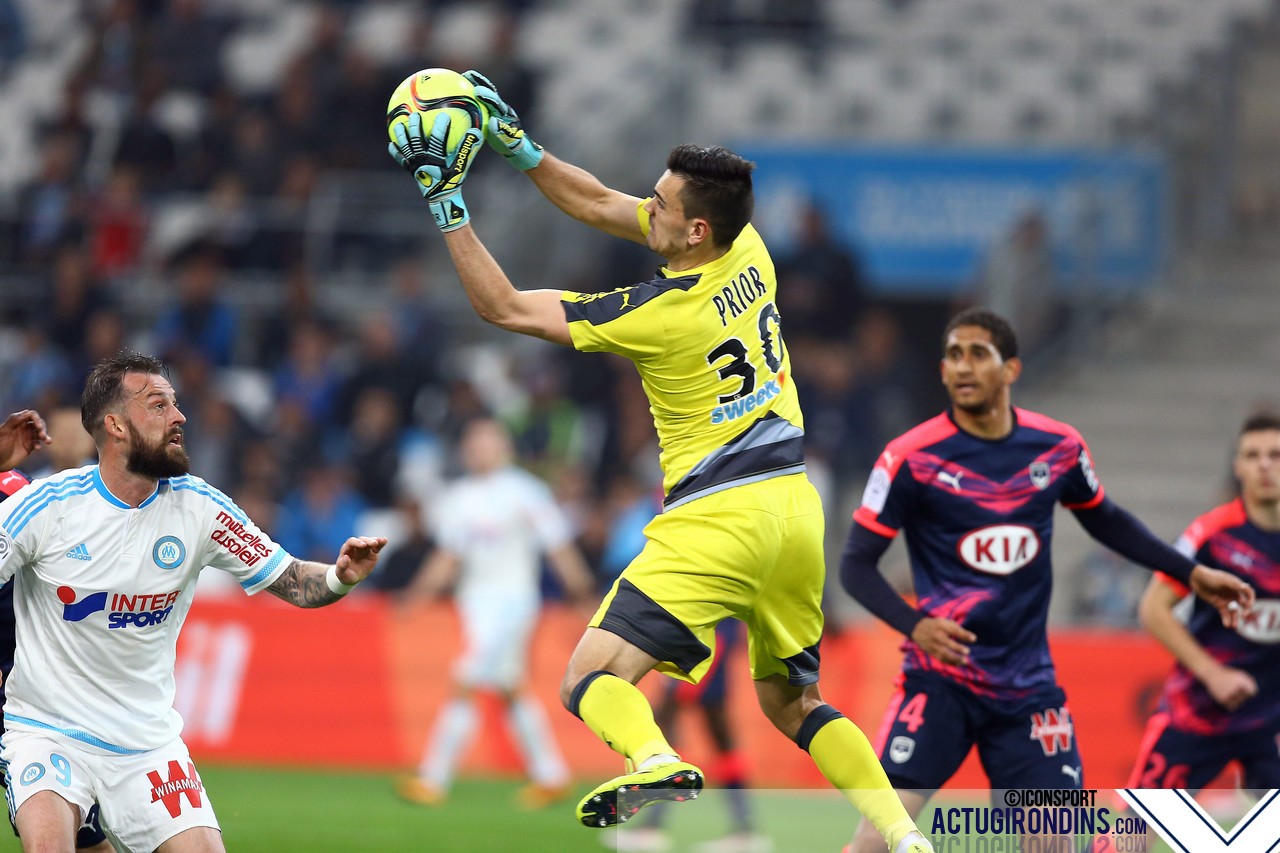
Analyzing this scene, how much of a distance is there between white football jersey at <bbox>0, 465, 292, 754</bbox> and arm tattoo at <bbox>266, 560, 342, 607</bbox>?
0.34 m

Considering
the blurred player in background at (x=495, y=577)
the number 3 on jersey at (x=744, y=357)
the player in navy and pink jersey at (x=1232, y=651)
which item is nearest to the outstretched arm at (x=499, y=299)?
the number 3 on jersey at (x=744, y=357)

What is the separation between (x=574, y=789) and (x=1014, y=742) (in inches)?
261

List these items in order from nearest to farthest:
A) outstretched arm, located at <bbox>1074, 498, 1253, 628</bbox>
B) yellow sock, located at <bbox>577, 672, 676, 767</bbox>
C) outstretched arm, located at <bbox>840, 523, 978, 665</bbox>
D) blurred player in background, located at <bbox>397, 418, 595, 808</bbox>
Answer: yellow sock, located at <bbox>577, 672, 676, 767</bbox>
outstretched arm, located at <bbox>840, 523, 978, 665</bbox>
outstretched arm, located at <bbox>1074, 498, 1253, 628</bbox>
blurred player in background, located at <bbox>397, 418, 595, 808</bbox>

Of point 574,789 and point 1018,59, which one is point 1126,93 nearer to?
point 1018,59

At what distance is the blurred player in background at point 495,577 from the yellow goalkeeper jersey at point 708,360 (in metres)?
6.25

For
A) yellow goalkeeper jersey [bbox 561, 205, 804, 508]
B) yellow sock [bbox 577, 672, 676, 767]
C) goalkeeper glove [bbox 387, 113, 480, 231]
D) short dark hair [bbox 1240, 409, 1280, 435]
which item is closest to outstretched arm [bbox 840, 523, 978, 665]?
yellow goalkeeper jersey [bbox 561, 205, 804, 508]

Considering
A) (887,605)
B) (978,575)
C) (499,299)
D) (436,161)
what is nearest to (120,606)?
(499,299)

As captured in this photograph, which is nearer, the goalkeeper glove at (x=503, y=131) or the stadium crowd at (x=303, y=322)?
the goalkeeper glove at (x=503, y=131)

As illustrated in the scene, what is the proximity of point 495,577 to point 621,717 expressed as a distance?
6.90m

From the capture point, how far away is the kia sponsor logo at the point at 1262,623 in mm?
7742

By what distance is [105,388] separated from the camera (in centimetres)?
606

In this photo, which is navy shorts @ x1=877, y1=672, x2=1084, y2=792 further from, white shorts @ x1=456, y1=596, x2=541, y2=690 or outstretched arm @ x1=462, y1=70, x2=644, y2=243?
white shorts @ x1=456, y1=596, x2=541, y2=690

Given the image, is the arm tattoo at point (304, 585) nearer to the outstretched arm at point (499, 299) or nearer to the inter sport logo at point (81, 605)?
the inter sport logo at point (81, 605)

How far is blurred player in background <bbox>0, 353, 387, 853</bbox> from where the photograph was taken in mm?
5883
